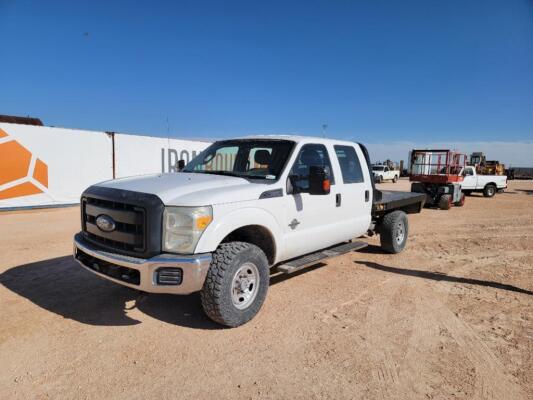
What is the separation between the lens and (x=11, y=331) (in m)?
3.50

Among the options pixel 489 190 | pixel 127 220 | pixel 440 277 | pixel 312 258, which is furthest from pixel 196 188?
pixel 489 190

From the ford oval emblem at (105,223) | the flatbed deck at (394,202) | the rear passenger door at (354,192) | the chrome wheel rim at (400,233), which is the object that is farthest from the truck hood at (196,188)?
the chrome wheel rim at (400,233)

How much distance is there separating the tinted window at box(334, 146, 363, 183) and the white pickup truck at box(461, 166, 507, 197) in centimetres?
1670

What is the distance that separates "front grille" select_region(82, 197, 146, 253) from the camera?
3326mm

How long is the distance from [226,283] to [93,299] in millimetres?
1935

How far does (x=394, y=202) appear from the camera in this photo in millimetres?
6504

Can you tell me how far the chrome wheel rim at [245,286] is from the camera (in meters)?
3.65

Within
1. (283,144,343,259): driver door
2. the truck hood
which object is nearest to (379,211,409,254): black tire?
(283,144,343,259): driver door

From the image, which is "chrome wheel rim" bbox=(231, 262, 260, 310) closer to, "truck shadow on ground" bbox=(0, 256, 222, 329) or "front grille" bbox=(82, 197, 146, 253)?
"truck shadow on ground" bbox=(0, 256, 222, 329)

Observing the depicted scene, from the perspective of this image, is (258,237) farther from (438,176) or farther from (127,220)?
(438,176)

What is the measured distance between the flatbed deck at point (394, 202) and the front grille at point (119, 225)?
3.88 meters

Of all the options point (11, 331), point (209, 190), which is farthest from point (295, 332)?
point (11, 331)

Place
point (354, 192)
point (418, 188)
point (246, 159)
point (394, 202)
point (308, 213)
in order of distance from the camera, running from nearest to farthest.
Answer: point (308, 213) < point (246, 159) < point (354, 192) < point (394, 202) < point (418, 188)

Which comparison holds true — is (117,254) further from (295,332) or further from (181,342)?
(295,332)
